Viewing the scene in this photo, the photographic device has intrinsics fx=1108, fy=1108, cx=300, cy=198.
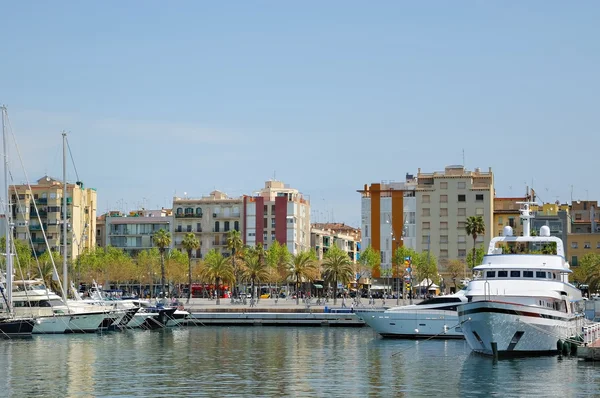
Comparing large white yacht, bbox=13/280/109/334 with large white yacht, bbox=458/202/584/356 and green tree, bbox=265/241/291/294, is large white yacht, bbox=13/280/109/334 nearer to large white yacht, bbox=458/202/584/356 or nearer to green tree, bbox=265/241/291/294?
large white yacht, bbox=458/202/584/356

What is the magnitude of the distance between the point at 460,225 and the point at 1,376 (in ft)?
368

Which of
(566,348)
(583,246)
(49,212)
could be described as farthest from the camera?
(49,212)

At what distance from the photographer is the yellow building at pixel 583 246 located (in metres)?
155

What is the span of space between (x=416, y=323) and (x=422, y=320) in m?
0.56

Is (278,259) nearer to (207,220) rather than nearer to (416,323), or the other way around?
(207,220)

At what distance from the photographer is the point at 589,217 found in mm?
167875

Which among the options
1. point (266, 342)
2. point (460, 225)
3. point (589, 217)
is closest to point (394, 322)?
point (266, 342)

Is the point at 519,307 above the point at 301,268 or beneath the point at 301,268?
beneath

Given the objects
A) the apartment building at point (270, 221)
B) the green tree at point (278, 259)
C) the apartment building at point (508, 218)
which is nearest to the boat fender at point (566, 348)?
the green tree at point (278, 259)

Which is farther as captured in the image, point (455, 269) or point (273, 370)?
point (455, 269)

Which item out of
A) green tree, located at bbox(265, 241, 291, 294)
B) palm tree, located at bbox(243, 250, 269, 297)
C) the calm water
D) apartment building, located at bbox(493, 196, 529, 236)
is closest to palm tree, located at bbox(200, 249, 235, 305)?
palm tree, located at bbox(243, 250, 269, 297)

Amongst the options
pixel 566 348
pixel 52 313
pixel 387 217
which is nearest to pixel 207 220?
pixel 387 217

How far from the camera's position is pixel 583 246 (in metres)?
156

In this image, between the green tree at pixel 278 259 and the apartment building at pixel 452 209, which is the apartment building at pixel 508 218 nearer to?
the apartment building at pixel 452 209
